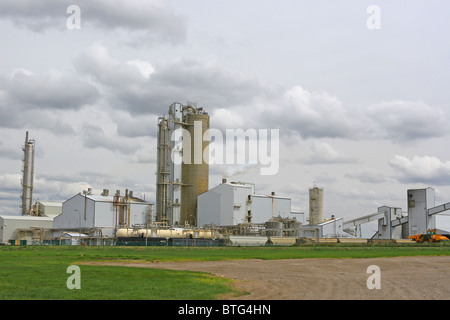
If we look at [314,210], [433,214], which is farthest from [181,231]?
[433,214]

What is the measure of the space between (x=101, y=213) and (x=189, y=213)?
60.1 ft

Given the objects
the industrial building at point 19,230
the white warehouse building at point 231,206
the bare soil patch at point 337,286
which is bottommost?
the industrial building at point 19,230

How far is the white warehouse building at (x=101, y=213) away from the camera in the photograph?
106062 millimetres

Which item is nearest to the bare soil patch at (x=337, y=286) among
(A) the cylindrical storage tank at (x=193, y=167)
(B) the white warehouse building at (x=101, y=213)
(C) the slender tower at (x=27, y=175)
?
(B) the white warehouse building at (x=101, y=213)

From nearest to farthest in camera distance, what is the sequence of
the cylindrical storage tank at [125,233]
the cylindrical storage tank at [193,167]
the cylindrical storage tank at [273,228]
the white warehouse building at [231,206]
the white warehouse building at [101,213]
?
the cylindrical storage tank at [125,233] < the cylindrical storage tank at [273,228] < the white warehouse building at [101,213] < the white warehouse building at [231,206] < the cylindrical storage tank at [193,167]

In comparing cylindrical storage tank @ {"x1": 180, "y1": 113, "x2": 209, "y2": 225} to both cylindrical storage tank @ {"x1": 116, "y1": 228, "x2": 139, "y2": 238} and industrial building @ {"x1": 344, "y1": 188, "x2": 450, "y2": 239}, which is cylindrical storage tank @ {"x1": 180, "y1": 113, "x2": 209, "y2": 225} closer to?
cylindrical storage tank @ {"x1": 116, "y1": 228, "x2": 139, "y2": 238}

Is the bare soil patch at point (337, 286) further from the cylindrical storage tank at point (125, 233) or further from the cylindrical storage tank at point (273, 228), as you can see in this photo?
the cylindrical storage tank at point (273, 228)

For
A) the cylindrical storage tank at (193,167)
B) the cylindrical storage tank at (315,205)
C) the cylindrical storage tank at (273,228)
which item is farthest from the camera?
the cylindrical storage tank at (315,205)

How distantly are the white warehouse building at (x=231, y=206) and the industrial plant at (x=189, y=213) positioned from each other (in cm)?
21

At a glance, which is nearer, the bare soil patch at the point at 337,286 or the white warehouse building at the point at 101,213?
the bare soil patch at the point at 337,286

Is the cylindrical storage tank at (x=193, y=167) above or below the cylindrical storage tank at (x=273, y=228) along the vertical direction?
above

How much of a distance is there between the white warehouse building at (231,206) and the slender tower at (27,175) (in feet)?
141
